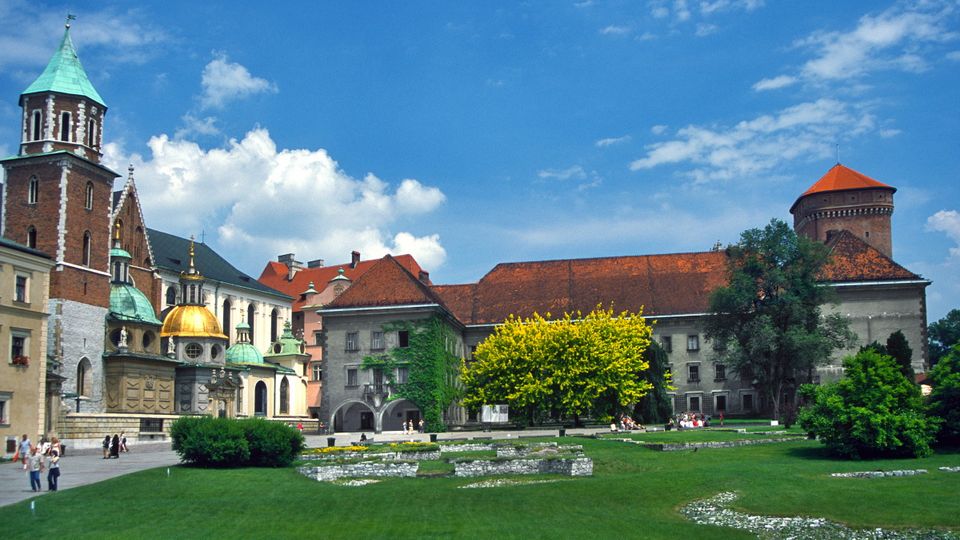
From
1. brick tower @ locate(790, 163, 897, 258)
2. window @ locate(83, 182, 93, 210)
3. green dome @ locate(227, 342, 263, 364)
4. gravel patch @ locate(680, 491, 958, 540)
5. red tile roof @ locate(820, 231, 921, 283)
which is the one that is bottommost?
gravel patch @ locate(680, 491, 958, 540)

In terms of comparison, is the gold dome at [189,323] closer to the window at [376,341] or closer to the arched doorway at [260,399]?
the arched doorway at [260,399]

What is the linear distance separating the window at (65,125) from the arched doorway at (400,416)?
28979 mm

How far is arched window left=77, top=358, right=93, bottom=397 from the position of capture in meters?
63.5

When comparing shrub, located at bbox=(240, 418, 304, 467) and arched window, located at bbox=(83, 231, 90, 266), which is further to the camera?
arched window, located at bbox=(83, 231, 90, 266)

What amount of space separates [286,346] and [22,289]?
1993 inches

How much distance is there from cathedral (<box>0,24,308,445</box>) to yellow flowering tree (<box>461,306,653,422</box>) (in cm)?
2179

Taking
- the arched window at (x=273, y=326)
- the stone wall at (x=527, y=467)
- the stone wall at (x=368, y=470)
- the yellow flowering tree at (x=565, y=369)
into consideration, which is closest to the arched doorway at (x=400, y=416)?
the yellow flowering tree at (x=565, y=369)

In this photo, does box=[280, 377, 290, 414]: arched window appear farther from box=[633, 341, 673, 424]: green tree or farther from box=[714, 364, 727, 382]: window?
box=[714, 364, 727, 382]: window

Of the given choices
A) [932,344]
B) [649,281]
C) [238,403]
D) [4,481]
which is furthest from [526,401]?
[932,344]

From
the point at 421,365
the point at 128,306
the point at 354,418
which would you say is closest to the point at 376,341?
the point at 421,365

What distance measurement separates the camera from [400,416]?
71.4 m

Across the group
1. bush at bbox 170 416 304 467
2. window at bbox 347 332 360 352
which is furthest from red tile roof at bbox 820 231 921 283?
bush at bbox 170 416 304 467

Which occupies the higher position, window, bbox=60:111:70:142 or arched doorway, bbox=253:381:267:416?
window, bbox=60:111:70:142

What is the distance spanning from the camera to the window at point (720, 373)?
76.2 meters
